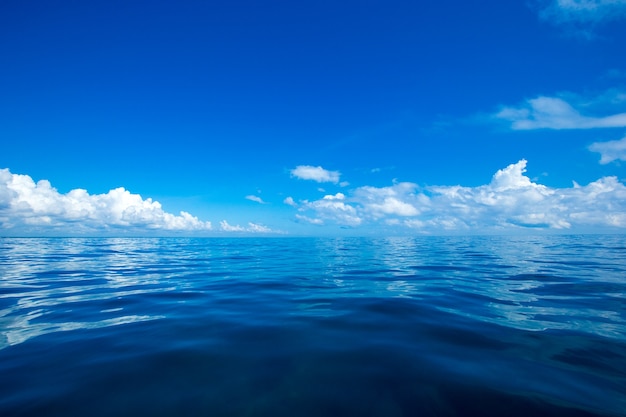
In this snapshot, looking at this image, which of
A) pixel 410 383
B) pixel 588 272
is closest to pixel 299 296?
pixel 410 383

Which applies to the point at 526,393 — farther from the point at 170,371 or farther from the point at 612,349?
the point at 170,371

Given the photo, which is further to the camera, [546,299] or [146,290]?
[146,290]

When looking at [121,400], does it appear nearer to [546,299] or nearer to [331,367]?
[331,367]

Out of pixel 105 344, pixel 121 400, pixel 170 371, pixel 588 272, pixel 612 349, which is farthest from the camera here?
pixel 588 272

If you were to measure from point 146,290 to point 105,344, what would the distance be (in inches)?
286

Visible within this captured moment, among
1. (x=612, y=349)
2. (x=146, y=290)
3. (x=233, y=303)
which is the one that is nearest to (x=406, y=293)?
(x=612, y=349)

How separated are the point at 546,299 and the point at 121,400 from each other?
13583mm

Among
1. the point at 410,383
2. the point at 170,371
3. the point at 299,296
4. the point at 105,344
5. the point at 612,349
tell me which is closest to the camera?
the point at 410,383

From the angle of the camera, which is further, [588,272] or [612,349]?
[588,272]

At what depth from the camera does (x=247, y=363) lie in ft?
18.3

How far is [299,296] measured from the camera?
11742 millimetres

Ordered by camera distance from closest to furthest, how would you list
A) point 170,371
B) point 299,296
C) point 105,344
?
1. point 170,371
2. point 105,344
3. point 299,296

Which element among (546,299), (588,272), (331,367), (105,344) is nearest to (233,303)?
(105,344)

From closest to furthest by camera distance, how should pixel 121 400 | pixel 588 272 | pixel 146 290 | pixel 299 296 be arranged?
pixel 121 400 → pixel 299 296 → pixel 146 290 → pixel 588 272
